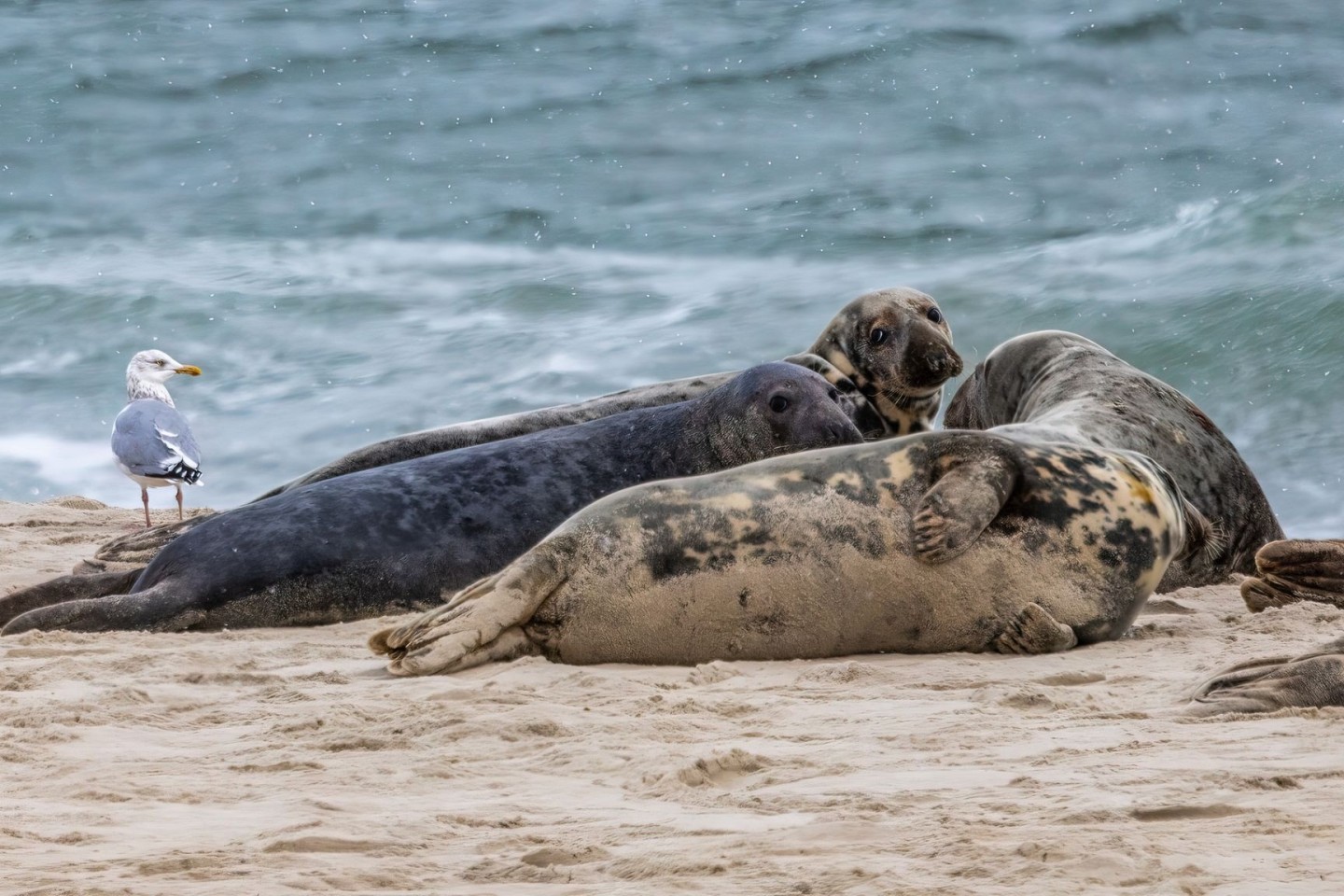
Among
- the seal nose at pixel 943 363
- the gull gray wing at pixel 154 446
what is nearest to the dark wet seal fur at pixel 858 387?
the seal nose at pixel 943 363

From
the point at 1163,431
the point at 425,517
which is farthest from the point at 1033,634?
the point at 425,517

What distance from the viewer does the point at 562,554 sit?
13.3ft

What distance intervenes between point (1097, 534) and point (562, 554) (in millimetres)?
1388

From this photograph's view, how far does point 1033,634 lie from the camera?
13.0 ft

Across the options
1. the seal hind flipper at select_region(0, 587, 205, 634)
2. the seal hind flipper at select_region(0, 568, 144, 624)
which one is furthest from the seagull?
the seal hind flipper at select_region(0, 587, 205, 634)

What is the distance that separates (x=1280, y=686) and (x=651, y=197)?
1368 cm

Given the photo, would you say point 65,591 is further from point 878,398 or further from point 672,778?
point 878,398

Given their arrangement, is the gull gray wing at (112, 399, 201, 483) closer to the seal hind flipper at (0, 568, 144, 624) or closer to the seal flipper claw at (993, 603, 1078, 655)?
the seal hind flipper at (0, 568, 144, 624)

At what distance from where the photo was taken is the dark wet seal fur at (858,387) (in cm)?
670

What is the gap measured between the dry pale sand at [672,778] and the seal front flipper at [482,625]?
0.09m

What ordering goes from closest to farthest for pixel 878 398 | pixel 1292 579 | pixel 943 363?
pixel 1292 579, pixel 943 363, pixel 878 398

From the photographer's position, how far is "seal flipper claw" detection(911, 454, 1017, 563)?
3930 millimetres

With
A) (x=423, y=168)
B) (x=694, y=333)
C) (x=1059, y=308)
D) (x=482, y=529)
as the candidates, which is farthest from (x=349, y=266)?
(x=482, y=529)

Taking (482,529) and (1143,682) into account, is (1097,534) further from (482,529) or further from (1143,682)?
(482,529)
